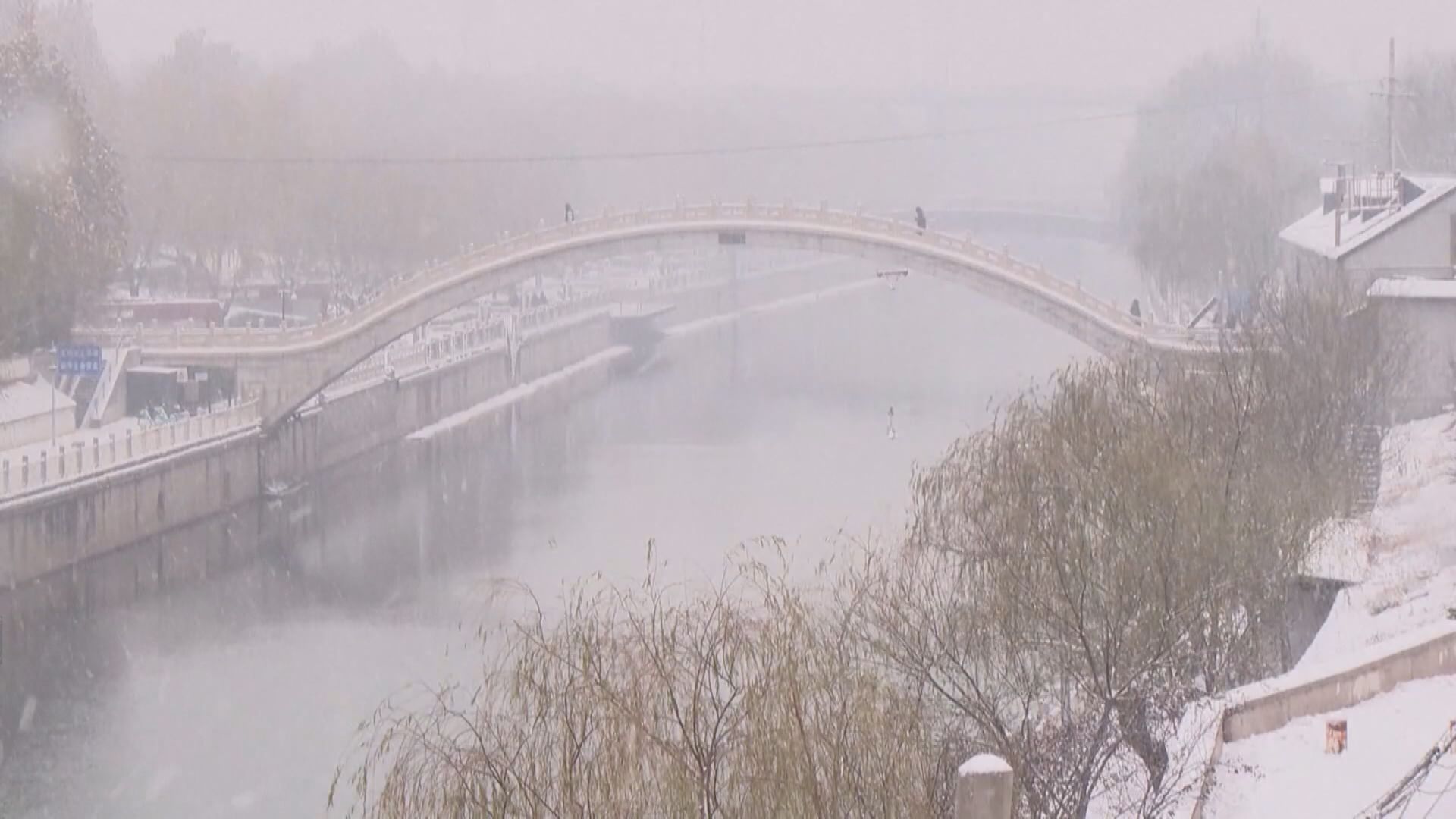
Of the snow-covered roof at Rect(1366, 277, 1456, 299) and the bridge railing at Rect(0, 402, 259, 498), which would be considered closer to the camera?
the snow-covered roof at Rect(1366, 277, 1456, 299)

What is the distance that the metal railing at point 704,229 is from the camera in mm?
16188

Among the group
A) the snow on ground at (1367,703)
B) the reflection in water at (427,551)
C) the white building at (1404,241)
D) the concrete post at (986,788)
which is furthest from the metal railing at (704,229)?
the concrete post at (986,788)

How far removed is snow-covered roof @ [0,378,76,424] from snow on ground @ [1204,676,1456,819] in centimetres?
1107

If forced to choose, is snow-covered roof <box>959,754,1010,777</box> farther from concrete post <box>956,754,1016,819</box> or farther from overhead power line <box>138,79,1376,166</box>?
overhead power line <box>138,79,1376,166</box>

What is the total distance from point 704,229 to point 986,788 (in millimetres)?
13826

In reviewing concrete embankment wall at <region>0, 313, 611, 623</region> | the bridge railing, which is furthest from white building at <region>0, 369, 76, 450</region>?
concrete embankment wall at <region>0, 313, 611, 623</region>

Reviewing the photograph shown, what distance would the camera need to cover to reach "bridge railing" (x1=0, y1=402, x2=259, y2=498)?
41.4ft

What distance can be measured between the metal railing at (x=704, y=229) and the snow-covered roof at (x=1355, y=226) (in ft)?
4.04

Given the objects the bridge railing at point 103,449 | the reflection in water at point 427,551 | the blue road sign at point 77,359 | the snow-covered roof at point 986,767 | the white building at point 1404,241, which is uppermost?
the white building at point 1404,241

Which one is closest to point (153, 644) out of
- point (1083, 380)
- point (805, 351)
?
point (1083, 380)

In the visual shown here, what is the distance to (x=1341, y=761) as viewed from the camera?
15.0 feet

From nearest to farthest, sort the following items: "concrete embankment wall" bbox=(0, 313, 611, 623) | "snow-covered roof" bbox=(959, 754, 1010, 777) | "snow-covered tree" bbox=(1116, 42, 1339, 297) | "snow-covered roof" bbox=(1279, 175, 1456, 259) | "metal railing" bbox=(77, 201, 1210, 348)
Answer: "snow-covered roof" bbox=(959, 754, 1010, 777) → "concrete embankment wall" bbox=(0, 313, 611, 623) → "snow-covered roof" bbox=(1279, 175, 1456, 259) → "metal railing" bbox=(77, 201, 1210, 348) → "snow-covered tree" bbox=(1116, 42, 1339, 297)

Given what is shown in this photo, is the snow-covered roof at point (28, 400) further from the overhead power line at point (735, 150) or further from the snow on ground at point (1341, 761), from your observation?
the snow on ground at point (1341, 761)

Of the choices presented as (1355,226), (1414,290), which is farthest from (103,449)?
(1355,226)
